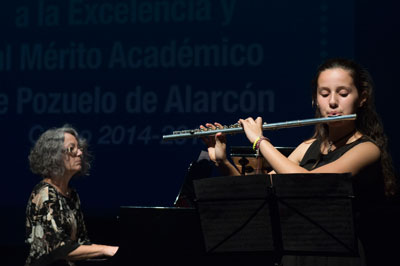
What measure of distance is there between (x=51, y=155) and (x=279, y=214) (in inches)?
75.6

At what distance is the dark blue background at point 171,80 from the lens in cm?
454

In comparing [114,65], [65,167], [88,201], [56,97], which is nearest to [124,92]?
[114,65]

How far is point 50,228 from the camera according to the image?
135 inches

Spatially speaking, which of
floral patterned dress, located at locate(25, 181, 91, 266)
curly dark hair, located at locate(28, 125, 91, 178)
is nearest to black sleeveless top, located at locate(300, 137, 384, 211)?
floral patterned dress, located at locate(25, 181, 91, 266)

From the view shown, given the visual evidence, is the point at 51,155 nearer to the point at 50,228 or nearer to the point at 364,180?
the point at 50,228

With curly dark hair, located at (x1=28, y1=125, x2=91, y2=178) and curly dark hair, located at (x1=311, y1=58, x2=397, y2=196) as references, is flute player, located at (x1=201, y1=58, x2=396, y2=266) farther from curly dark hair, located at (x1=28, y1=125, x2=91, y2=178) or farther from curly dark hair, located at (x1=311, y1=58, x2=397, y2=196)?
curly dark hair, located at (x1=28, y1=125, x2=91, y2=178)

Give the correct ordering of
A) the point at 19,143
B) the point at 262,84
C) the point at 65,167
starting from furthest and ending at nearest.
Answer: the point at 19,143
the point at 262,84
the point at 65,167

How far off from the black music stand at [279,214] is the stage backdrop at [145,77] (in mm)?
2304

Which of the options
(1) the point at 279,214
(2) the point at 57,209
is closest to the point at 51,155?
(2) the point at 57,209

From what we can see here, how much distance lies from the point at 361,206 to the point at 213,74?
8.42 ft

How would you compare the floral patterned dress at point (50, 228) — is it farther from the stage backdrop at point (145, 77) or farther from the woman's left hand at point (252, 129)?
the woman's left hand at point (252, 129)

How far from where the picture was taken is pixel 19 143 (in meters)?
4.96

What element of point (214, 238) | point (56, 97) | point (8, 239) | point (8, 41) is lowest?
point (8, 239)

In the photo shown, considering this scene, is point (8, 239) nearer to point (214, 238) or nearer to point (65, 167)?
point (65, 167)
